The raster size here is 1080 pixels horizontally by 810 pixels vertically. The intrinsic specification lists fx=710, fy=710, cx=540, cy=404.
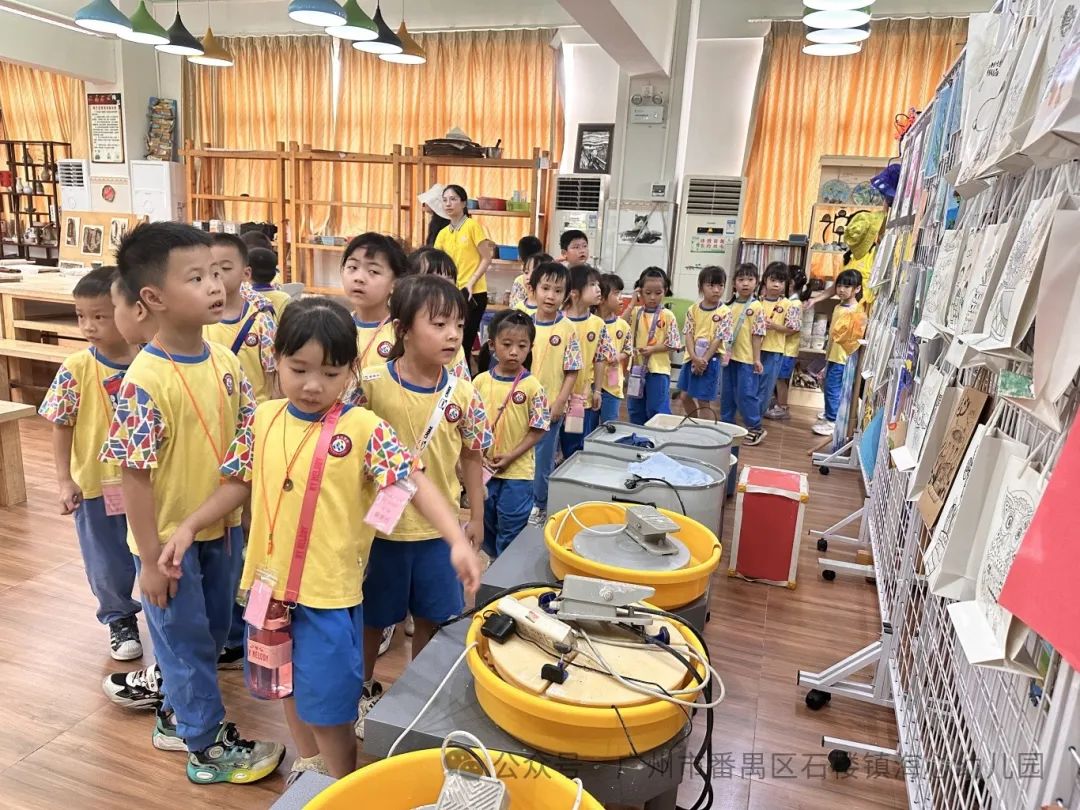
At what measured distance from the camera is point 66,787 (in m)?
1.75

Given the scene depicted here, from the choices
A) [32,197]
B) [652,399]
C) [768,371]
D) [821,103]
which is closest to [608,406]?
[652,399]

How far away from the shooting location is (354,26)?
16.4 feet

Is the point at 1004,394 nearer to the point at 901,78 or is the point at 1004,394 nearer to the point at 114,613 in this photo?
the point at 114,613

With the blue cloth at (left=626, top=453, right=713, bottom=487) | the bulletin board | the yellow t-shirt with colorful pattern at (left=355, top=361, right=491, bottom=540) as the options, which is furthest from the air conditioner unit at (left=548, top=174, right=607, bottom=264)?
the yellow t-shirt with colorful pattern at (left=355, top=361, right=491, bottom=540)

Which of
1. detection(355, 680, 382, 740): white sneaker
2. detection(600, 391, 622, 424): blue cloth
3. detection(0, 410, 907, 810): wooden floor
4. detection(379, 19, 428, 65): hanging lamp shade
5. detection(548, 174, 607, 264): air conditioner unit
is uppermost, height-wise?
detection(379, 19, 428, 65): hanging lamp shade

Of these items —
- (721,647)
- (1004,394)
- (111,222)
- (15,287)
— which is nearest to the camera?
(1004,394)

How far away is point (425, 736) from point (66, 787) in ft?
4.19

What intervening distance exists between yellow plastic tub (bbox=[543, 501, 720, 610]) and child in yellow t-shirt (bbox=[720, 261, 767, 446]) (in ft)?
11.2

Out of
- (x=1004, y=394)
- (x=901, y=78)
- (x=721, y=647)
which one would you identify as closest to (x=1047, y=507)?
(x=1004, y=394)

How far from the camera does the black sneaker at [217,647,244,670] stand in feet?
7.40

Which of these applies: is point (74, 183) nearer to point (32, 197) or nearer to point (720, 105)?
point (32, 197)

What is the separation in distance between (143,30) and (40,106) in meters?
5.30

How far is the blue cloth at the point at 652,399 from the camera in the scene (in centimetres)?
461

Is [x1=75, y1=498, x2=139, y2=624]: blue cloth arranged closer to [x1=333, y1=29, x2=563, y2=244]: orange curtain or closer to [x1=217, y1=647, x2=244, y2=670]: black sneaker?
[x1=217, y1=647, x2=244, y2=670]: black sneaker
